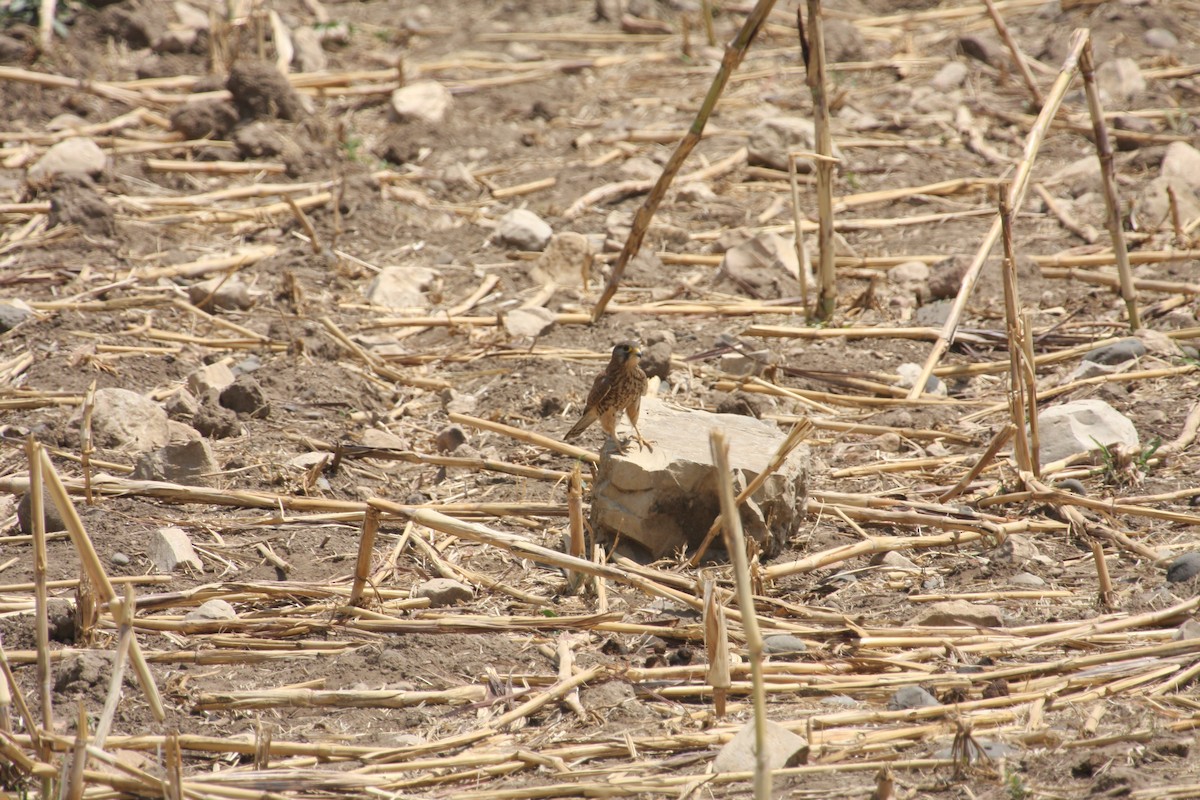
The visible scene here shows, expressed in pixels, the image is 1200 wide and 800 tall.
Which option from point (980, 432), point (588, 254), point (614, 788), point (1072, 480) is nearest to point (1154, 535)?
point (1072, 480)

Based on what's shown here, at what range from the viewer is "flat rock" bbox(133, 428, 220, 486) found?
5020 mm

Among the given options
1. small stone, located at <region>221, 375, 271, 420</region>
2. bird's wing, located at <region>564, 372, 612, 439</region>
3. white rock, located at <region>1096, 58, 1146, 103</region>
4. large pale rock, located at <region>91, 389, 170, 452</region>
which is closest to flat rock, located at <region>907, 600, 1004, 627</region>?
bird's wing, located at <region>564, 372, 612, 439</region>

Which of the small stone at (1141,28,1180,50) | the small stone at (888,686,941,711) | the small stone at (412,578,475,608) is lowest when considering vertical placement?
the small stone at (412,578,475,608)

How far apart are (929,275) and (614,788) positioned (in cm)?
478

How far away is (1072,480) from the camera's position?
4.86 m

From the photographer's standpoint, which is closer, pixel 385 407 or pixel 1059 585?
pixel 1059 585

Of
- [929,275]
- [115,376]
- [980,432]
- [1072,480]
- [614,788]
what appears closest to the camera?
[614,788]

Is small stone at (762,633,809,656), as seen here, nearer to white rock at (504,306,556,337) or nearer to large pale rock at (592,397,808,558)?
large pale rock at (592,397,808,558)

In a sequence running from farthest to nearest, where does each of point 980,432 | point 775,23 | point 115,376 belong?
point 775,23, point 115,376, point 980,432

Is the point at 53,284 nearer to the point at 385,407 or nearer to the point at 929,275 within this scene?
the point at 385,407

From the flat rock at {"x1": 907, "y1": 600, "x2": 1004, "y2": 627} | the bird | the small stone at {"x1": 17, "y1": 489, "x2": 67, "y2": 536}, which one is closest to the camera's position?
the flat rock at {"x1": 907, "y1": 600, "x2": 1004, "y2": 627}

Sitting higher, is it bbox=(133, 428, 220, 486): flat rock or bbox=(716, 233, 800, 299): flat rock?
bbox=(716, 233, 800, 299): flat rock

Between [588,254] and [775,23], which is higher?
[775,23]

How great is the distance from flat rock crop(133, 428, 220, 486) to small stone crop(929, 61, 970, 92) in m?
7.34
